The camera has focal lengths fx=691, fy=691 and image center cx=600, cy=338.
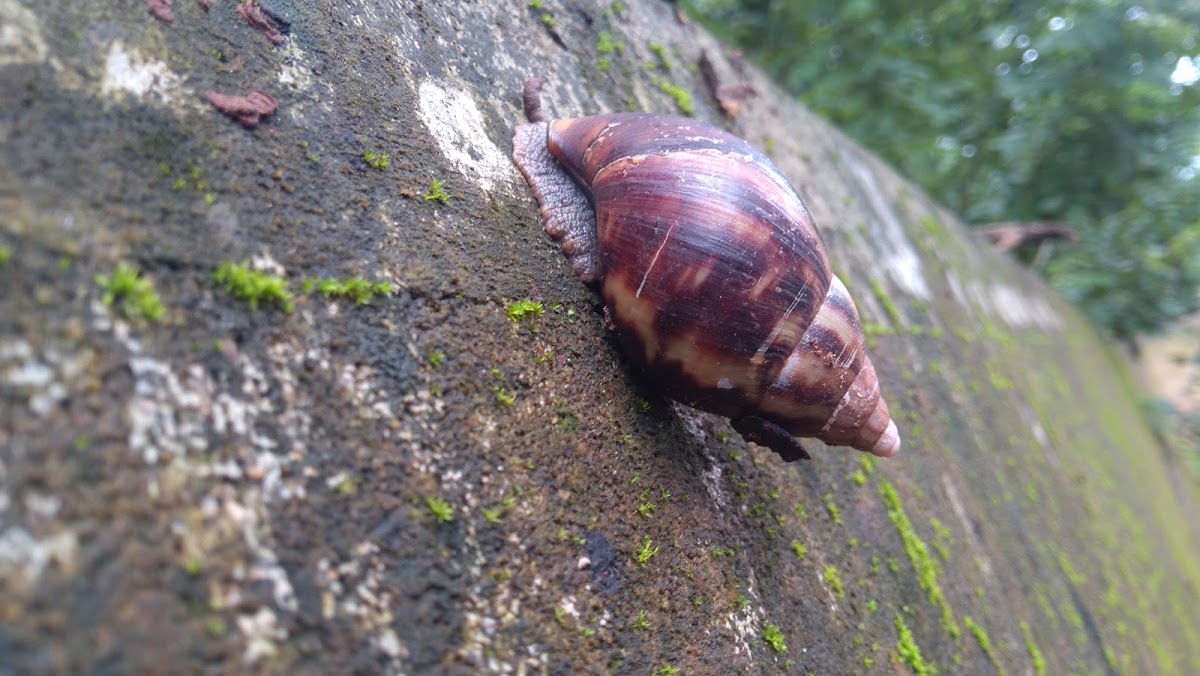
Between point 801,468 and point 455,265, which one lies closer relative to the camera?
point 455,265

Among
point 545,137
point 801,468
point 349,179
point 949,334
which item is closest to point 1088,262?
point 949,334

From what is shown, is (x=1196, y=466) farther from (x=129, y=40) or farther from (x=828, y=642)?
(x=129, y=40)

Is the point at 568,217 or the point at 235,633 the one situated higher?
the point at 568,217

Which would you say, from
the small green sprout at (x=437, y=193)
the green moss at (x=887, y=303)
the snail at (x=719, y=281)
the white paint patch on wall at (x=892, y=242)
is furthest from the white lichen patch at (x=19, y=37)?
the white paint patch on wall at (x=892, y=242)

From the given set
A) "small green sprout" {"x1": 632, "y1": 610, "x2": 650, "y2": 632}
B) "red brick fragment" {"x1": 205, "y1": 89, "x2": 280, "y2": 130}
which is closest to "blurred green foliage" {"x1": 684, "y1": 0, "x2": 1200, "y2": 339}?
"red brick fragment" {"x1": 205, "y1": 89, "x2": 280, "y2": 130}

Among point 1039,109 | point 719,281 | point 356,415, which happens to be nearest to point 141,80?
point 356,415

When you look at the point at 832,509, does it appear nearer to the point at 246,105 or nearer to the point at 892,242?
the point at 246,105

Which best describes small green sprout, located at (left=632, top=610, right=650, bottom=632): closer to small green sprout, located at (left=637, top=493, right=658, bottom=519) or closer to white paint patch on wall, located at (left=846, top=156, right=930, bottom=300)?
small green sprout, located at (left=637, top=493, right=658, bottom=519)
